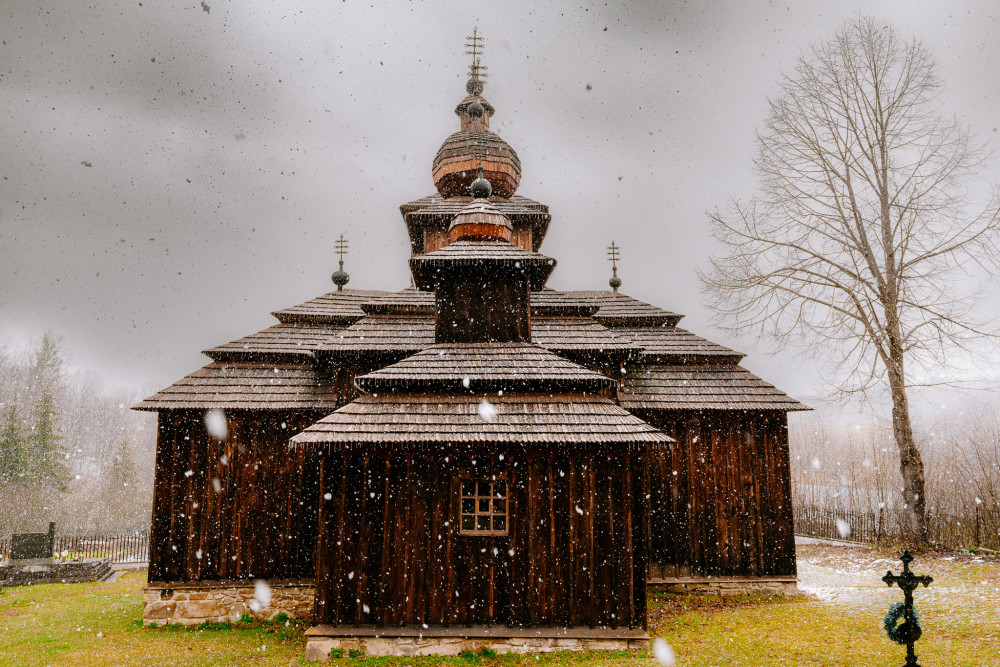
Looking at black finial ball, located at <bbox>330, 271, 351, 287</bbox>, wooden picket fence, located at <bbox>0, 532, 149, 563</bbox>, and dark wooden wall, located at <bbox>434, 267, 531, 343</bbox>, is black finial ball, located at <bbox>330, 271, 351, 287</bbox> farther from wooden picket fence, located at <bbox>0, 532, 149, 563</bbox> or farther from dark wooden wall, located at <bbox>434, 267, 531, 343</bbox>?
wooden picket fence, located at <bbox>0, 532, 149, 563</bbox>

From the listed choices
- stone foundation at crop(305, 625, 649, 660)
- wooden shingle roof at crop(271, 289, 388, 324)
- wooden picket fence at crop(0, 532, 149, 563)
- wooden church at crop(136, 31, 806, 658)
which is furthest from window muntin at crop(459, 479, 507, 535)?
wooden picket fence at crop(0, 532, 149, 563)

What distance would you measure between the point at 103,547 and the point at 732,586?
2270cm

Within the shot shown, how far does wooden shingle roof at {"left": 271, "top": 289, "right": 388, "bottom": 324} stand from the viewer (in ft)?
40.4

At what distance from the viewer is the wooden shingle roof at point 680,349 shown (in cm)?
1179

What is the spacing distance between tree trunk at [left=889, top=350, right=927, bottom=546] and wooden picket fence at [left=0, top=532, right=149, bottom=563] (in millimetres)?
25023

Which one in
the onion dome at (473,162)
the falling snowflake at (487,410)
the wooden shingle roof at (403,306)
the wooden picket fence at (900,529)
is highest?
the onion dome at (473,162)

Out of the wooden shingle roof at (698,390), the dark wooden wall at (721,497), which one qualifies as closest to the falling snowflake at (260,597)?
the dark wooden wall at (721,497)

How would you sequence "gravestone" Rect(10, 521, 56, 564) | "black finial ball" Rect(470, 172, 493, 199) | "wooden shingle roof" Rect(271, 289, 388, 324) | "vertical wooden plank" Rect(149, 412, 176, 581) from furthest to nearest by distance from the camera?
"gravestone" Rect(10, 521, 56, 564) → "wooden shingle roof" Rect(271, 289, 388, 324) → "black finial ball" Rect(470, 172, 493, 199) → "vertical wooden plank" Rect(149, 412, 176, 581)

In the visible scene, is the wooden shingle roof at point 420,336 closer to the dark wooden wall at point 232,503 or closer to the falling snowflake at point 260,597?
the dark wooden wall at point 232,503

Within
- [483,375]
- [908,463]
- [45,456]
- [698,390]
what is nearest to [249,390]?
[483,375]

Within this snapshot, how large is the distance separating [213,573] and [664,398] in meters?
9.35

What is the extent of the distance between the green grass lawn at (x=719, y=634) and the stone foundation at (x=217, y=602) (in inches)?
11.9

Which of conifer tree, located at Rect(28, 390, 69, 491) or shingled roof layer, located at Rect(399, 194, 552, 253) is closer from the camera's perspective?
shingled roof layer, located at Rect(399, 194, 552, 253)

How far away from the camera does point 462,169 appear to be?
1494 cm
